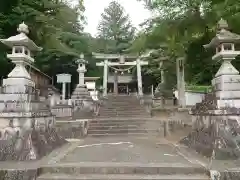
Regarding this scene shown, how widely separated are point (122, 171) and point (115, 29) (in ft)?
130

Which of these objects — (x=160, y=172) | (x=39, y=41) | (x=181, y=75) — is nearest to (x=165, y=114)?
(x=181, y=75)

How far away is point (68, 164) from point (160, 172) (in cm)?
186

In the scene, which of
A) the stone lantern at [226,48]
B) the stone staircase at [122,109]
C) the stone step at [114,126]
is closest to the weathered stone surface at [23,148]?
the stone lantern at [226,48]

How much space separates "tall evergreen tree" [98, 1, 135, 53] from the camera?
1547 inches

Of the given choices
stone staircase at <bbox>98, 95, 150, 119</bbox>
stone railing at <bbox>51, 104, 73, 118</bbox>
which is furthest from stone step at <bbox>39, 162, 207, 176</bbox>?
stone staircase at <bbox>98, 95, 150, 119</bbox>

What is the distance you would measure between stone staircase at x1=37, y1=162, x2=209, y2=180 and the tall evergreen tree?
33938 millimetres

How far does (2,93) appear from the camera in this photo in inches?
255

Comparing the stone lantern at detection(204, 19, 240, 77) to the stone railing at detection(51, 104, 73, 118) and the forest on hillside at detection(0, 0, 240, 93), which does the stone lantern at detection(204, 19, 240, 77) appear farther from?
the stone railing at detection(51, 104, 73, 118)

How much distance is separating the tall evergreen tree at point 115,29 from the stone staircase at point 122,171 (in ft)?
111

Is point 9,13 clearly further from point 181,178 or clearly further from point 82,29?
point 82,29

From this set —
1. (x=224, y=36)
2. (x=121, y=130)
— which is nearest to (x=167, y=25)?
(x=224, y=36)

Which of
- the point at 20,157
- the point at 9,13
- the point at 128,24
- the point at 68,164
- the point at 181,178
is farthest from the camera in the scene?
the point at 128,24

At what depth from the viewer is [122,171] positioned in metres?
5.12

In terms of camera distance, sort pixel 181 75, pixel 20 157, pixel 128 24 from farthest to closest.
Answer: pixel 128 24, pixel 181 75, pixel 20 157
